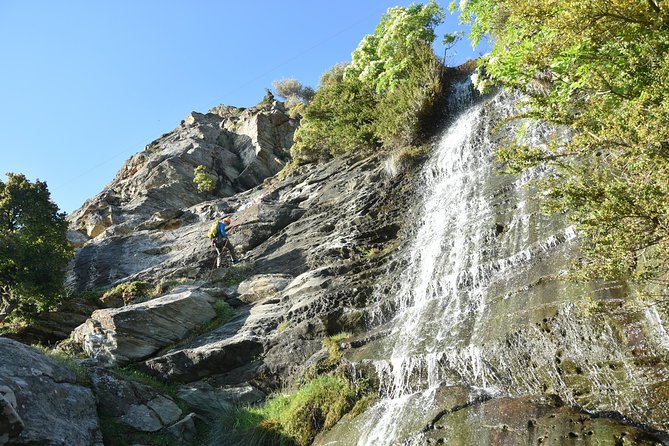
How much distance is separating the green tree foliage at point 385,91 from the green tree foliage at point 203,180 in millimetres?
9882

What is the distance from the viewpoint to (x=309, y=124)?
77.8ft

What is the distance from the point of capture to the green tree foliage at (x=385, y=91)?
19188 mm

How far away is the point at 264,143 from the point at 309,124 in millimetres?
11286

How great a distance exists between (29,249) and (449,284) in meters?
13.7

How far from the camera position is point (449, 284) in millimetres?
10805

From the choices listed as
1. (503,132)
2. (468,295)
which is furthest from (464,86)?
(468,295)

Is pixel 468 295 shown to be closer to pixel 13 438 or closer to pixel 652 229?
pixel 652 229

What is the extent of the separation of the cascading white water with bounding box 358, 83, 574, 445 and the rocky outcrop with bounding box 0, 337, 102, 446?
4.84m

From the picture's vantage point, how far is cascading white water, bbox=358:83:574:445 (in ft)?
27.2

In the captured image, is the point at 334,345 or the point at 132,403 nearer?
the point at 132,403

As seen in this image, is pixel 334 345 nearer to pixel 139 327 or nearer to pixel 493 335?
pixel 493 335

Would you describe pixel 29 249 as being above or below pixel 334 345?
above

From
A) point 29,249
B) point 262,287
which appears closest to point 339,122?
point 262,287

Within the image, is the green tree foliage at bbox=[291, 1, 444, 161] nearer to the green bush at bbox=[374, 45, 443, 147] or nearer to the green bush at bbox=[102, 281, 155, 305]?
the green bush at bbox=[374, 45, 443, 147]
